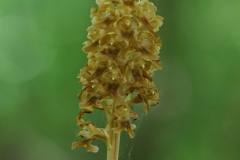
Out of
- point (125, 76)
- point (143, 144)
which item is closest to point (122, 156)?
point (143, 144)

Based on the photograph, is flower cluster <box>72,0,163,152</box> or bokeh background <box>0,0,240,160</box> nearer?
flower cluster <box>72,0,163,152</box>

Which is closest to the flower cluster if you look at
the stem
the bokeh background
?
the stem

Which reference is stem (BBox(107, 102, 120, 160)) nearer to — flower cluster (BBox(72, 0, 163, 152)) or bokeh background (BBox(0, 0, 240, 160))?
flower cluster (BBox(72, 0, 163, 152))

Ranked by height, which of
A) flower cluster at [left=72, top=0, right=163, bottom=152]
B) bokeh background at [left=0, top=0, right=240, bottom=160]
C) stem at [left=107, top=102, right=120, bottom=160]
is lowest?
stem at [left=107, top=102, right=120, bottom=160]

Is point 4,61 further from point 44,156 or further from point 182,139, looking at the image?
point 182,139

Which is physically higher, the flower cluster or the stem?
the flower cluster

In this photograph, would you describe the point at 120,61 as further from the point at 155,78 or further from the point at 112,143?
the point at 155,78

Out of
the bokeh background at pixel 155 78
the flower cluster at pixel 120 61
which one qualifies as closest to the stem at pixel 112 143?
the flower cluster at pixel 120 61

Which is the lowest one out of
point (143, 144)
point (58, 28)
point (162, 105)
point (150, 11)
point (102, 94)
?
point (102, 94)
